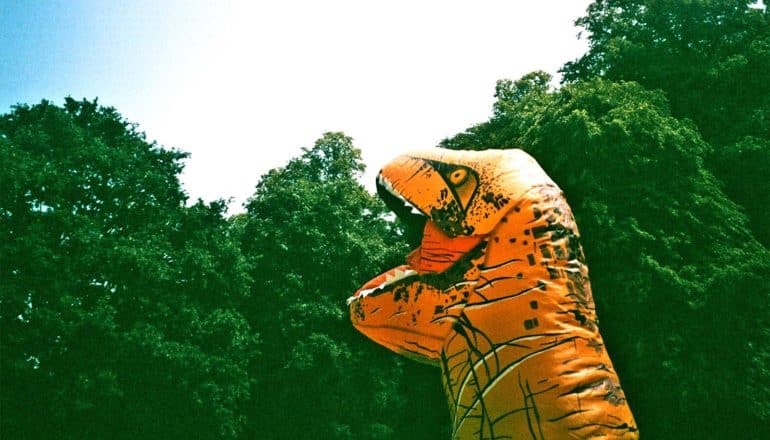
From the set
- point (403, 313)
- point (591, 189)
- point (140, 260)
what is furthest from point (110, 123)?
point (403, 313)

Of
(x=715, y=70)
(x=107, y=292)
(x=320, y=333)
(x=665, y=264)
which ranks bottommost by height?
(x=665, y=264)

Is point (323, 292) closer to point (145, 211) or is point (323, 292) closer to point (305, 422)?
point (305, 422)

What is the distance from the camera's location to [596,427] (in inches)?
86.5

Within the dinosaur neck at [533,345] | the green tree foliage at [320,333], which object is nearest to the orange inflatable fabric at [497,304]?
the dinosaur neck at [533,345]

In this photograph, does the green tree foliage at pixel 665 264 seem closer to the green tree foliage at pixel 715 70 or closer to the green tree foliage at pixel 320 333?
the green tree foliage at pixel 715 70

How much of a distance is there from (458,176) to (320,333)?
69.9 ft

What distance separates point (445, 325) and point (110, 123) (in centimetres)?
2124

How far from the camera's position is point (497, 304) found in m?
2.44

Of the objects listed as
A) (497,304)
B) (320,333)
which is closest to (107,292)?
(320,333)

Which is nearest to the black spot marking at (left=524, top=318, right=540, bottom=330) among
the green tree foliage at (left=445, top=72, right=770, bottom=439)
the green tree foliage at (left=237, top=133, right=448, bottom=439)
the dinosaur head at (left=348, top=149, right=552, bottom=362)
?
the dinosaur head at (left=348, top=149, right=552, bottom=362)

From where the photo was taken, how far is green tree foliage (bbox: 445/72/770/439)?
11.4 meters

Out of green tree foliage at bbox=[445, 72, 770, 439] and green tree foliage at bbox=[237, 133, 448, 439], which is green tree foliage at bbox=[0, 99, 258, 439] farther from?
green tree foliage at bbox=[445, 72, 770, 439]

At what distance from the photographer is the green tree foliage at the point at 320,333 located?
75.2ft

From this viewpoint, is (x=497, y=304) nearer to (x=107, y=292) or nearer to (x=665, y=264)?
(x=665, y=264)
